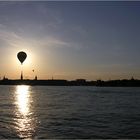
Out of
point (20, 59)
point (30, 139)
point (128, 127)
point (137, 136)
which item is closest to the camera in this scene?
point (30, 139)

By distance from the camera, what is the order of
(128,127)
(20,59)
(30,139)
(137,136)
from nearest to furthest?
(30,139)
(137,136)
(128,127)
(20,59)

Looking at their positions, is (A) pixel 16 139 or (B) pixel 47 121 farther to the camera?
(B) pixel 47 121

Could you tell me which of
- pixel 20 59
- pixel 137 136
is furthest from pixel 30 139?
pixel 20 59

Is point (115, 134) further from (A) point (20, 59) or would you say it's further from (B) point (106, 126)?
(A) point (20, 59)

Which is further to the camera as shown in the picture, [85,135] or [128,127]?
[128,127]

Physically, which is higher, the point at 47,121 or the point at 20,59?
the point at 20,59

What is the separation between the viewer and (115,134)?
80.6ft

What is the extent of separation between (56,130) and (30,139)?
159 inches

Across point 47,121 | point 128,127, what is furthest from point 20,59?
point 128,127

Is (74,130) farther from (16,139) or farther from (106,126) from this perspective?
(16,139)

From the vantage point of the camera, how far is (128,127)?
2792 centimetres

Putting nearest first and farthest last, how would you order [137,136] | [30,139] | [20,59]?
1. [30,139]
2. [137,136]
3. [20,59]

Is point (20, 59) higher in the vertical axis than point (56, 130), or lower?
higher

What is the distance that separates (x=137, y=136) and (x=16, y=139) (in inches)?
372
